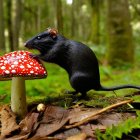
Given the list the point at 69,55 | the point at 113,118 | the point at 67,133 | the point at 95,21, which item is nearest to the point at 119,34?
the point at 69,55

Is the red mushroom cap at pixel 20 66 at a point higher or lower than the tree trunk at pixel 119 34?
lower

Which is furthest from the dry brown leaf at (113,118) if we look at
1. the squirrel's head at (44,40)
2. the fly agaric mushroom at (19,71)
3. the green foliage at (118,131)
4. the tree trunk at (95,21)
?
the tree trunk at (95,21)

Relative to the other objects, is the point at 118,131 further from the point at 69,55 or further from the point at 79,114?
the point at 69,55

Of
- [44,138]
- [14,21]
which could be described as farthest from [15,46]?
[44,138]

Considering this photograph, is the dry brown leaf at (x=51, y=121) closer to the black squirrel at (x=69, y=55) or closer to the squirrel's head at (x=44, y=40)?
the black squirrel at (x=69, y=55)

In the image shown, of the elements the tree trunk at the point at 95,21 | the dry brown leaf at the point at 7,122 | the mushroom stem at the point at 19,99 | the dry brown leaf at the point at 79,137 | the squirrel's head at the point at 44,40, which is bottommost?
the dry brown leaf at the point at 79,137

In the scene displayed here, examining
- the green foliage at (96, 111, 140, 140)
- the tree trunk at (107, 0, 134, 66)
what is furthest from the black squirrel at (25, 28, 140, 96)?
the tree trunk at (107, 0, 134, 66)

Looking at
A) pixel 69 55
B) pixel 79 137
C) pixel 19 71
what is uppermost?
pixel 69 55
